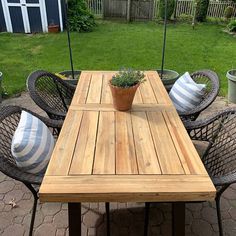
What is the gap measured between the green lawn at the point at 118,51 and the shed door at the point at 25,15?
38 centimetres

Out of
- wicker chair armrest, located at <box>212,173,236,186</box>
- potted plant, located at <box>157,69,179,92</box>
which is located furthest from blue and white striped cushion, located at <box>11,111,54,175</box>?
potted plant, located at <box>157,69,179,92</box>

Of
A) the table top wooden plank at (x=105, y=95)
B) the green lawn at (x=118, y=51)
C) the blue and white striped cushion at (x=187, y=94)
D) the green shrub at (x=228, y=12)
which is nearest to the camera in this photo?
the table top wooden plank at (x=105, y=95)

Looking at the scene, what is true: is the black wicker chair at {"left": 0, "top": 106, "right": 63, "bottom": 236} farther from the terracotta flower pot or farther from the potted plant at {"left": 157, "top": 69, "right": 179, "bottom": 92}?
the potted plant at {"left": 157, "top": 69, "right": 179, "bottom": 92}

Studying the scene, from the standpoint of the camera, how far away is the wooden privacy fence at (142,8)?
980cm

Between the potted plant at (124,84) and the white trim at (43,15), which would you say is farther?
the white trim at (43,15)

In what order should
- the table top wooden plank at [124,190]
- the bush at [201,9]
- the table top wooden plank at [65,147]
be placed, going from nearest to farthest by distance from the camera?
the table top wooden plank at [124,190] → the table top wooden plank at [65,147] → the bush at [201,9]

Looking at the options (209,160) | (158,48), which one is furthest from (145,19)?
(209,160)

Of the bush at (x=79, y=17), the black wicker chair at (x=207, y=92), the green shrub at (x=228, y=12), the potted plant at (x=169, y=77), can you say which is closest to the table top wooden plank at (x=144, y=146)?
the black wicker chair at (x=207, y=92)

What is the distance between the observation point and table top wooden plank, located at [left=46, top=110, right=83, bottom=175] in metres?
1.34

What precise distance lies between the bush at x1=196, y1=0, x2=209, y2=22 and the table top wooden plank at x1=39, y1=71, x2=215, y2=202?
8.93m

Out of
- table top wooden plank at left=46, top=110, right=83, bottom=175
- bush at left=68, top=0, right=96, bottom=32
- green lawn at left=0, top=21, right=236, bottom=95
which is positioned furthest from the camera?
bush at left=68, top=0, right=96, bottom=32

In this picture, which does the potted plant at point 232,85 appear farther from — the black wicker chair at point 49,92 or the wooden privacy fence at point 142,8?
the wooden privacy fence at point 142,8

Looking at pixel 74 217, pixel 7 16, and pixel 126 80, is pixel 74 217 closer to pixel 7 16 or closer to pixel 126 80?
pixel 126 80

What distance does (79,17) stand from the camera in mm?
8297
